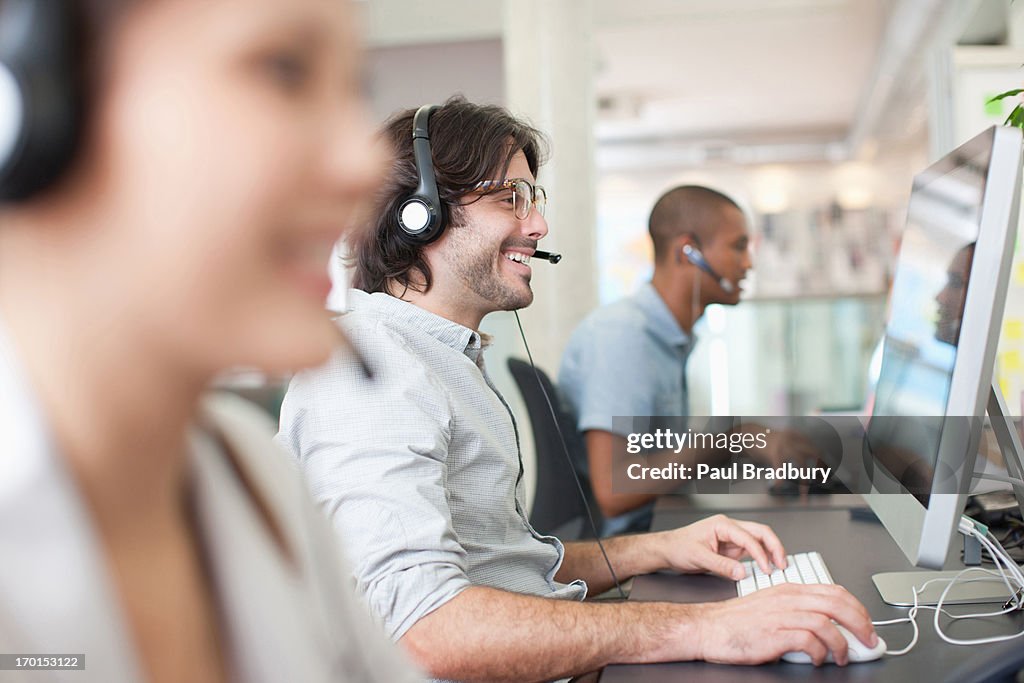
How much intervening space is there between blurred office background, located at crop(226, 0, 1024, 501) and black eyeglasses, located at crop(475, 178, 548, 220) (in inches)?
7.0

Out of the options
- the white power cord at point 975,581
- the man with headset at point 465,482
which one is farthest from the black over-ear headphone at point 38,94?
the white power cord at point 975,581

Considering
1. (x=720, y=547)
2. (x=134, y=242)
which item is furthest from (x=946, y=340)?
(x=134, y=242)

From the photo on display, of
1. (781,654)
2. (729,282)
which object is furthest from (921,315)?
(729,282)

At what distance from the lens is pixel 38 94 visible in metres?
0.26

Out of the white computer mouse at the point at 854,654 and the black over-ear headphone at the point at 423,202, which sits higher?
the black over-ear headphone at the point at 423,202

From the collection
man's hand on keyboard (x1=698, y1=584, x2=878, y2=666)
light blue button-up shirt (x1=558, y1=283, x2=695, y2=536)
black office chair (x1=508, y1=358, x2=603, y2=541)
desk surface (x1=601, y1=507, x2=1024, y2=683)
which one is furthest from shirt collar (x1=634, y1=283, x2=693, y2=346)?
man's hand on keyboard (x1=698, y1=584, x2=878, y2=666)

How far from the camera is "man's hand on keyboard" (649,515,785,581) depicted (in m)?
1.20

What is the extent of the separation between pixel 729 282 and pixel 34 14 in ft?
8.08

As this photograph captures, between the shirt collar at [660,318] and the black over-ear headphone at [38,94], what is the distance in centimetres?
207

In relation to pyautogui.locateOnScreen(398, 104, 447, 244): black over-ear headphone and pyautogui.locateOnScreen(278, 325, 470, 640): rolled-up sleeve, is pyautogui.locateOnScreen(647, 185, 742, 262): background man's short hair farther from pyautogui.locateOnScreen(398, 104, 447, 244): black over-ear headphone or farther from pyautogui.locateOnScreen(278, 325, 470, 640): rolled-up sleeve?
pyautogui.locateOnScreen(278, 325, 470, 640): rolled-up sleeve

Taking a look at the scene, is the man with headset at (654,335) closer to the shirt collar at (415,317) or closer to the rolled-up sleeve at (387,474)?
the shirt collar at (415,317)

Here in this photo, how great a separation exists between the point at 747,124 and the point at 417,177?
24.0 feet

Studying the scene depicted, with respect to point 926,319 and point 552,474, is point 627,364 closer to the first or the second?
point 552,474

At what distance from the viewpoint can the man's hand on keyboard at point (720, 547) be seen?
47.4 inches
